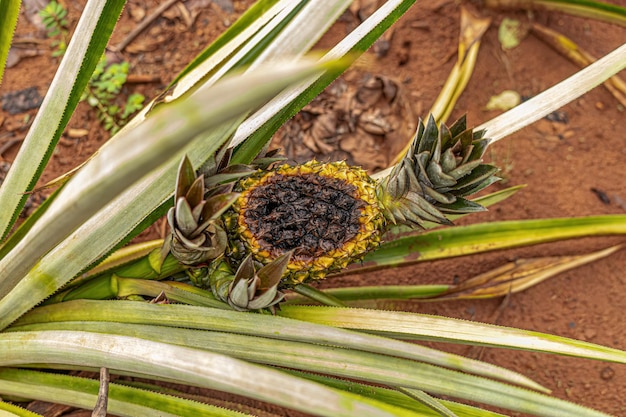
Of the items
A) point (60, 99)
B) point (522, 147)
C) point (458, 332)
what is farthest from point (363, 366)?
point (522, 147)

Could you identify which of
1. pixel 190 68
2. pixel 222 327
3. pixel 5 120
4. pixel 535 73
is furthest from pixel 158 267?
pixel 535 73

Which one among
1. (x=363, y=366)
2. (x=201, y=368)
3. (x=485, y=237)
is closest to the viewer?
(x=201, y=368)

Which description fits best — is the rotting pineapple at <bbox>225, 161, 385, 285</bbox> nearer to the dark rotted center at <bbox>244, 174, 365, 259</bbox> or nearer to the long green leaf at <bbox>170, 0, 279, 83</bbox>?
the dark rotted center at <bbox>244, 174, 365, 259</bbox>

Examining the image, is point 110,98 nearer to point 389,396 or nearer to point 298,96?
point 298,96

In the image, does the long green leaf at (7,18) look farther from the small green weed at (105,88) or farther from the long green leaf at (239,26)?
the small green weed at (105,88)

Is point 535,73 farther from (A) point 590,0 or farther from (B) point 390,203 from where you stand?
(B) point 390,203
